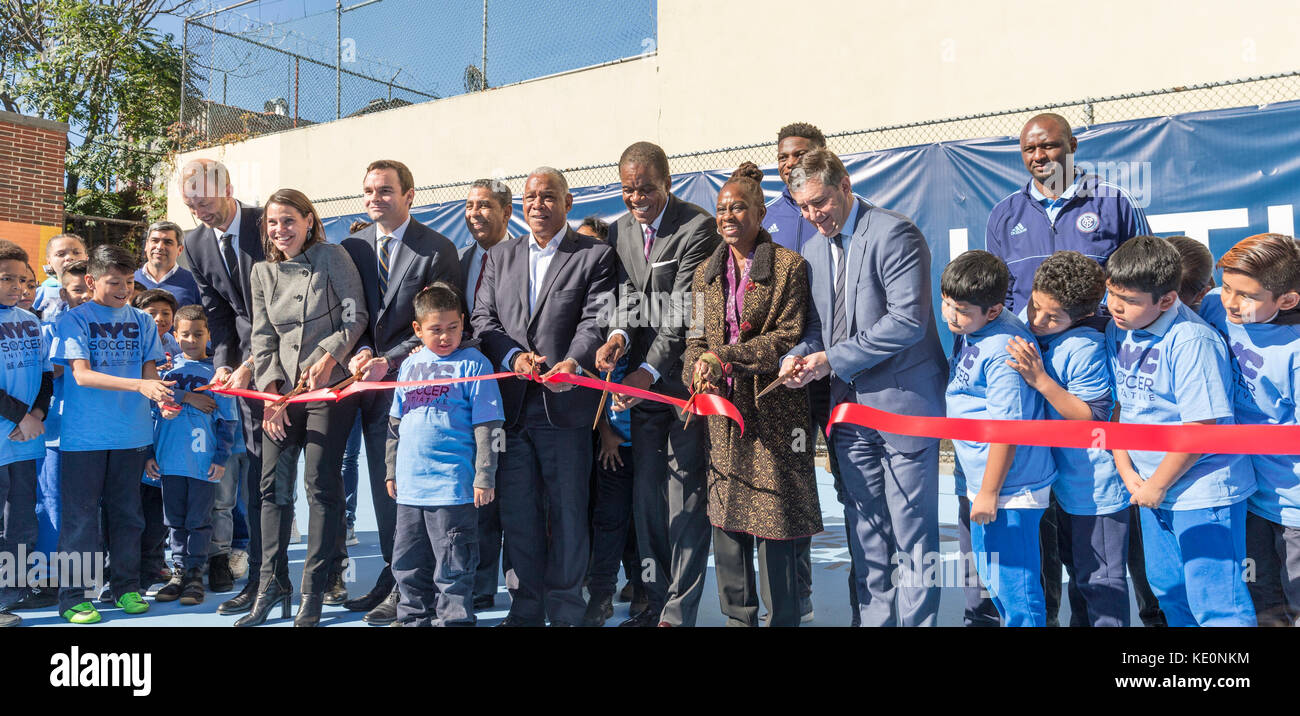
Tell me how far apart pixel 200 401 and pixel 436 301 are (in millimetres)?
1702

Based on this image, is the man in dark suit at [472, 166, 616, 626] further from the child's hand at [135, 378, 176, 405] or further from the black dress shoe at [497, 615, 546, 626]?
the child's hand at [135, 378, 176, 405]

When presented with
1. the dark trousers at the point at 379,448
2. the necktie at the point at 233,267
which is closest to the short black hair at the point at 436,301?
the dark trousers at the point at 379,448

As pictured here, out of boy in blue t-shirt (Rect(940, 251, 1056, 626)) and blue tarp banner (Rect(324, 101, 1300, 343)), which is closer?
boy in blue t-shirt (Rect(940, 251, 1056, 626))

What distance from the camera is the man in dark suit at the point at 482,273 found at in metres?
4.07

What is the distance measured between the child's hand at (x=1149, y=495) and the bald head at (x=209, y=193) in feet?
14.0

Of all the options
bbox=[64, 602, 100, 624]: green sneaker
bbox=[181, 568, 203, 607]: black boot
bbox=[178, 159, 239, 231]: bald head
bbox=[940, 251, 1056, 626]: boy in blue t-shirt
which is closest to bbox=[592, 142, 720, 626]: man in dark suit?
bbox=[940, 251, 1056, 626]: boy in blue t-shirt

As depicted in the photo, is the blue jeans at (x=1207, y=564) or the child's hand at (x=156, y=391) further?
the child's hand at (x=156, y=391)

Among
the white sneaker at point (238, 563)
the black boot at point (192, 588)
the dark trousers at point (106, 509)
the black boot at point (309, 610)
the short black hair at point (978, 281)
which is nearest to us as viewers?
the short black hair at point (978, 281)

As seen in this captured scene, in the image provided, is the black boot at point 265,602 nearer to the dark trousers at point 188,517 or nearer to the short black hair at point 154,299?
the dark trousers at point 188,517

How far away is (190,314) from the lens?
4.75m

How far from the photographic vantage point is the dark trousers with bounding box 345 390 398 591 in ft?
13.3

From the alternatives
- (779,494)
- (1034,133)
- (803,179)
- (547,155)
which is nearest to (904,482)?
(779,494)

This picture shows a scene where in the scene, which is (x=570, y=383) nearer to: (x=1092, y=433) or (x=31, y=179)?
(x=1092, y=433)

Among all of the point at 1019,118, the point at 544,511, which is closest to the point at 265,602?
the point at 544,511
